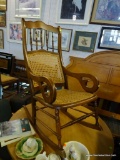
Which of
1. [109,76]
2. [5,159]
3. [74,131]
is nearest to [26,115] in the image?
[5,159]

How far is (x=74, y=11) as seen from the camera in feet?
6.42

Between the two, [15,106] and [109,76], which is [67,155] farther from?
[109,76]

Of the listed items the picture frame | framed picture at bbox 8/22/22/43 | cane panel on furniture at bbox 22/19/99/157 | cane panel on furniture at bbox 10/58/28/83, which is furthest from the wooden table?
framed picture at bbox 8/22/22/43

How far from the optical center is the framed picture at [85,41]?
193 cm

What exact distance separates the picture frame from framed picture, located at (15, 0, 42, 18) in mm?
1105

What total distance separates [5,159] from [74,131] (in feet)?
1.99

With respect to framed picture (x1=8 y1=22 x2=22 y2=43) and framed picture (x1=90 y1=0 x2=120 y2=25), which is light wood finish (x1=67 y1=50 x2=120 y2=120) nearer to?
framed picture (x1=90 y1=0 x2=120 y2=25)

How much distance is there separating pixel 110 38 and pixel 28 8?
1.48 meters

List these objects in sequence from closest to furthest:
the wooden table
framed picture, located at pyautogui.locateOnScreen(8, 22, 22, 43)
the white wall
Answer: the wooden table
the white wall
framed picture, located at pyautogui.locateOnScreen(8, 22, 22, 43)

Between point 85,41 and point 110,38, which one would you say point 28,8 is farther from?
point 110,38

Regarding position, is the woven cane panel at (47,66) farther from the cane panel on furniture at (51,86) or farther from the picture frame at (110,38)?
the picture frame at (110,38)

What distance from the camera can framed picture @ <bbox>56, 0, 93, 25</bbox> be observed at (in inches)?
73.7

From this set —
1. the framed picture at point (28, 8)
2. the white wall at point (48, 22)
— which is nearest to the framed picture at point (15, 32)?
the white wall at point (48, 22)

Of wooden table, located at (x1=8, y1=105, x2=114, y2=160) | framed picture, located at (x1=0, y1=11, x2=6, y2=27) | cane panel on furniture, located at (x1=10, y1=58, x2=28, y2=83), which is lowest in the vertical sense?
wooden table, located at (x1=8, y1=105, x2=114, y2=160)
